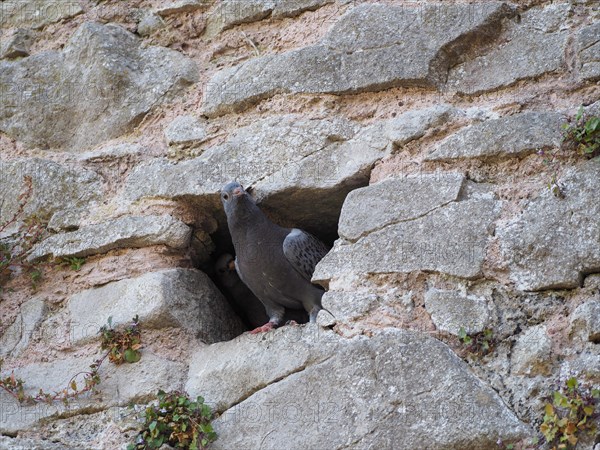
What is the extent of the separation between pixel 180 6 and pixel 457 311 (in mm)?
2509

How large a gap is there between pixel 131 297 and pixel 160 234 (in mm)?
343

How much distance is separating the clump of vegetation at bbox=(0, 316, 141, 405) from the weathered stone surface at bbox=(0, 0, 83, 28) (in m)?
2.09

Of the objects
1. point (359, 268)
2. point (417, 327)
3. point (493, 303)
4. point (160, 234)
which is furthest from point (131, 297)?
point (493, 303)

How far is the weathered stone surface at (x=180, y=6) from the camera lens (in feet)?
16.8

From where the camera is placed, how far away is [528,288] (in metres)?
3.55

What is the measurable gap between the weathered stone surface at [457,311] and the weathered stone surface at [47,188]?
1.95m

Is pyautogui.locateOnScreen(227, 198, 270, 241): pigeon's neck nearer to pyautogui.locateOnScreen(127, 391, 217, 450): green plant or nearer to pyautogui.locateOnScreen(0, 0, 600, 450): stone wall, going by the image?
pyautogui.locateOnScreen(0, 0, 600, 450): stone wall

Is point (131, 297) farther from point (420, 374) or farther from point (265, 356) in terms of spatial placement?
point (420, 374)

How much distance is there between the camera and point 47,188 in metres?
4.83

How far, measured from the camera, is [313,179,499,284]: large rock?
12.2 ft

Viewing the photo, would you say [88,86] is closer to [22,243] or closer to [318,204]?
[22,243]

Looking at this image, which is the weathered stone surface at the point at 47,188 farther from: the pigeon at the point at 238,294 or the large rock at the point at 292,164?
the pigeon at the point at 238,294

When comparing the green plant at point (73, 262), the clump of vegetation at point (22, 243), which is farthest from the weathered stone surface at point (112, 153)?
the green plant at point (73, 262)

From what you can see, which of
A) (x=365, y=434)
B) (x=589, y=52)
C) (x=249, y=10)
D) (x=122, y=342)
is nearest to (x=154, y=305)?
(x=122, y=342)
